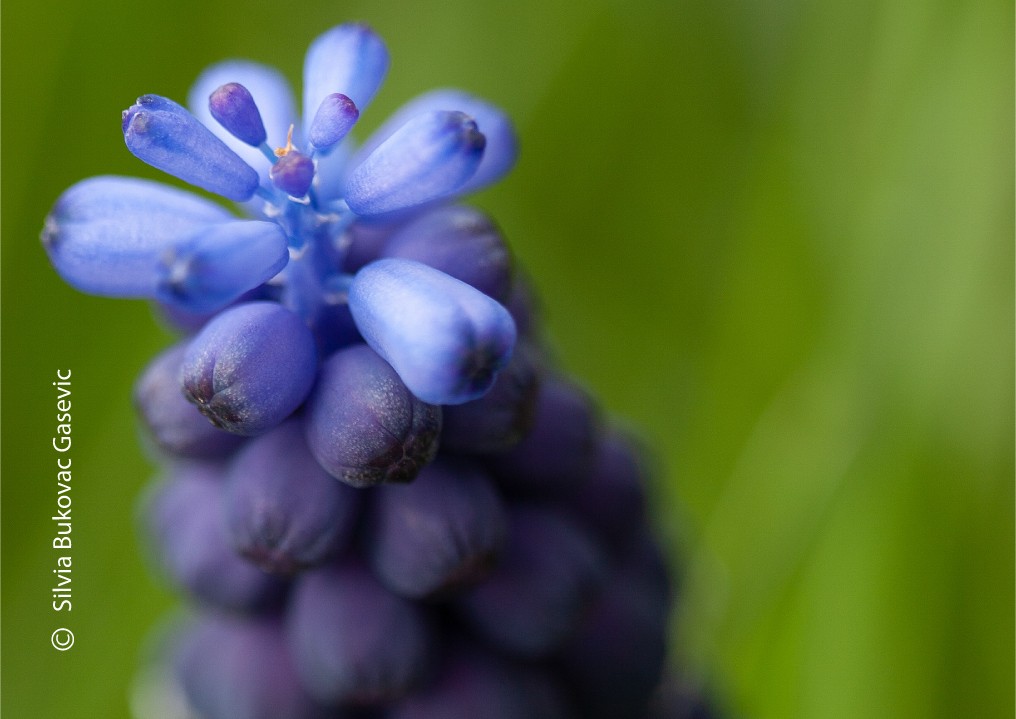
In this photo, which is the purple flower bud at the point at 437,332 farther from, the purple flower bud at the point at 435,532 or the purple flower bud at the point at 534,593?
the purple flower bud at the point at 534,593

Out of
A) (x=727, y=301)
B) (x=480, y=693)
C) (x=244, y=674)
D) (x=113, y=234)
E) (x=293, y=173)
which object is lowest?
(x=244, y=674)

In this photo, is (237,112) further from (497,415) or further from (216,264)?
(497,415)

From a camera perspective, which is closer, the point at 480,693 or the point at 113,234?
the point at 113,234

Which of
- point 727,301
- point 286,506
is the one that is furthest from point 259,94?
point 727,301

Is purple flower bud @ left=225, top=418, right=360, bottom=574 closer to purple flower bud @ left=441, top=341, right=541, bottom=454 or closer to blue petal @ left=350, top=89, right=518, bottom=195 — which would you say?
purple flower bud @ left=441, top=341, right=541, bottom=454

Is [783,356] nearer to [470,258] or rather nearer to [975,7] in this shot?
[975,7]

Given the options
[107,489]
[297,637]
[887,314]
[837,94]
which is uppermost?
[837,94]

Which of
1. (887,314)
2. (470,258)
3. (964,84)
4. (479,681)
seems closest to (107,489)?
(479,681)
